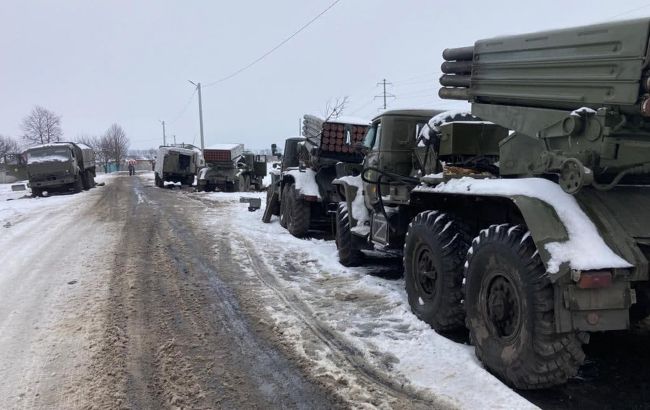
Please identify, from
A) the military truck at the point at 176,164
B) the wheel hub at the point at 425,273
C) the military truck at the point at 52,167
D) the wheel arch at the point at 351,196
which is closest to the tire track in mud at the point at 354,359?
the wheel hub at the point at 425,273

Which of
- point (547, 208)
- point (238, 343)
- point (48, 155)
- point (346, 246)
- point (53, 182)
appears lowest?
point (238, 343)

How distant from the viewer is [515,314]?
3.86m

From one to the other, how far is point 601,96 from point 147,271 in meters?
6.34

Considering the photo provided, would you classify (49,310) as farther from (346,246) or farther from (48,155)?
(48,155)

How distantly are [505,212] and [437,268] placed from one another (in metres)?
0.92

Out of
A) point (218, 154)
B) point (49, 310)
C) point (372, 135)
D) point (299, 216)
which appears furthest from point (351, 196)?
point (218, 154)

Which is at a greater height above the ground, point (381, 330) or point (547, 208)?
point (547, 208)

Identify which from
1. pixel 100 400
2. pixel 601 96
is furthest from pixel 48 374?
pixel 601 96

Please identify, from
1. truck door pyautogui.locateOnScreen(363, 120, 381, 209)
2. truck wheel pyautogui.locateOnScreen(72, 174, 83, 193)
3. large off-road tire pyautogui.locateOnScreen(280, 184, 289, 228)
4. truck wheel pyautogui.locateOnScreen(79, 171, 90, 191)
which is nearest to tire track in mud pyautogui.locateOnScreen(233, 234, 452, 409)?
truck door pyautogui.locateOnScreen(363, 120, 381, 209)

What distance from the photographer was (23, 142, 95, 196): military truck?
23.8m

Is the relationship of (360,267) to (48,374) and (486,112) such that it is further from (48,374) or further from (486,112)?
(48,374)

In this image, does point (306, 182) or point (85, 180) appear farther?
point (85, 180)

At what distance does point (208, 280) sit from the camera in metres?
7.25

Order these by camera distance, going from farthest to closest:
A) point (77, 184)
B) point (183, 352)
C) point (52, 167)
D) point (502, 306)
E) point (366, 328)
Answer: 1. point (77, 184)
2. point (52, 167)
3. point (366, 328)
4. point (183, 352)
5. point (502, 306)
